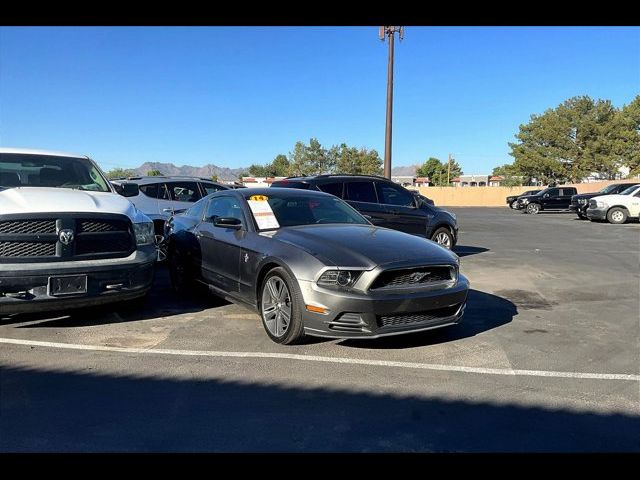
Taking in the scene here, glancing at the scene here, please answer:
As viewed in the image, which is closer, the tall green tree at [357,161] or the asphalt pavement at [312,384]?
the asphalt pavement at [312,384]

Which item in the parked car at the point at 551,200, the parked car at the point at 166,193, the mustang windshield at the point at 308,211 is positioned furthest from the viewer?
the parked car at the point at 551,200

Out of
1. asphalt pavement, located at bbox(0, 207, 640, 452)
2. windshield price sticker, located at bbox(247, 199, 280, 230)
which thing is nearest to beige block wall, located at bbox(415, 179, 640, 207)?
asphalt pavement, located at bbox(0, 207, 640, 452)

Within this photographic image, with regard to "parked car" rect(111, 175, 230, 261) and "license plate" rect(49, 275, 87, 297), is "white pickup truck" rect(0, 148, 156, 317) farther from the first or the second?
"parked car" rect(111, 175, 230, 261)

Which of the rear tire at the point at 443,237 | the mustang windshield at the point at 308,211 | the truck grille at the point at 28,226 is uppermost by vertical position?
the mustang windshield at the point at 308,211

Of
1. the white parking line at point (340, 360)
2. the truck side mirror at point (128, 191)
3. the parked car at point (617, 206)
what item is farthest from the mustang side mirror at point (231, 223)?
the parked car at point (617, 206)

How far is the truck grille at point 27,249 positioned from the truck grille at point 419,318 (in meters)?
3.13

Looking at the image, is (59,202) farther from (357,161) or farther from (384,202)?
→ (357,161)

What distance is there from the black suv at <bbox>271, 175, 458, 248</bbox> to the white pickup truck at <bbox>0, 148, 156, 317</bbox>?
4.45 metres

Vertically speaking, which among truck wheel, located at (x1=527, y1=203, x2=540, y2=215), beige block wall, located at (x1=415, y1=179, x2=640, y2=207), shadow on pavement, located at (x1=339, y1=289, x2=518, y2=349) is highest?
beige block wall, located at (x1=415, y1=179, x2=640, y2=207)

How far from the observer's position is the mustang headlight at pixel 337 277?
14.2 feet

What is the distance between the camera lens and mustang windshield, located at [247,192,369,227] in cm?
558

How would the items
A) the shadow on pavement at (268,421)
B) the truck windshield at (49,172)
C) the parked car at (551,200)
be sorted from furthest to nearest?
the parked car at (551,200)
the truck windshield at (49,172)
the shadow on pavement at (268,421)

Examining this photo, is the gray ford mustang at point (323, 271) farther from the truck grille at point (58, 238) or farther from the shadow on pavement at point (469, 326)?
the truck grille at point (58, 238)

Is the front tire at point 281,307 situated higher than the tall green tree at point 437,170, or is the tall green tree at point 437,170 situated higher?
the tall green tree at point 437,170
